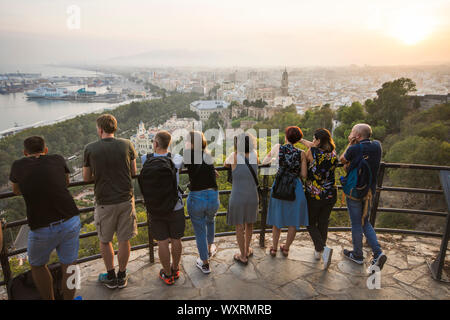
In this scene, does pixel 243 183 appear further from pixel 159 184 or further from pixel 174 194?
pixel 159 184

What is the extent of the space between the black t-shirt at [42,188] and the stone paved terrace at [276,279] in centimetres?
86

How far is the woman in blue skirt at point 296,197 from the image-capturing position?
2578mm

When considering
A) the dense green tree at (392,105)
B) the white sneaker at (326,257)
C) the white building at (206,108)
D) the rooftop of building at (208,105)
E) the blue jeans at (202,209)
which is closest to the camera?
the blue jeans at (202,209)

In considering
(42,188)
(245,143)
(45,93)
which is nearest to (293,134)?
(245,143)

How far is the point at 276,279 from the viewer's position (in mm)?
2570

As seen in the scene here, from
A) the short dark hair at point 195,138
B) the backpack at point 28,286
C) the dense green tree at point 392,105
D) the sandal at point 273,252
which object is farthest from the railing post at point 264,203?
the dense green tree at point 392,105

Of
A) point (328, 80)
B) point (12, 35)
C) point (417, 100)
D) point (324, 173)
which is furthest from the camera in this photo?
point (328, 80)

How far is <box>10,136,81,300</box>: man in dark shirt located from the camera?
1882mm

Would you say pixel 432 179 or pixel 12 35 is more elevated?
pixel 12 35

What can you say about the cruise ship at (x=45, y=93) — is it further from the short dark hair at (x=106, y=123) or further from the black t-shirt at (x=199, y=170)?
the black t-shirt at (x=199, y=170)
